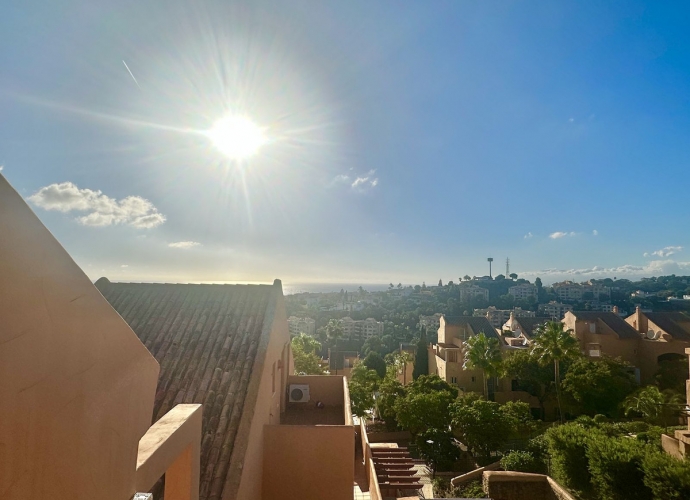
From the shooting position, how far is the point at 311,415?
524 inches

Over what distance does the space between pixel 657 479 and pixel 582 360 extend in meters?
27.1

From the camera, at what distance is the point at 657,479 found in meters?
14.0

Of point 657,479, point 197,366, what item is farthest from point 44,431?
point 657,479

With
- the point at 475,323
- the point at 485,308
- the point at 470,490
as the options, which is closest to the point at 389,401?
the point at 470,490

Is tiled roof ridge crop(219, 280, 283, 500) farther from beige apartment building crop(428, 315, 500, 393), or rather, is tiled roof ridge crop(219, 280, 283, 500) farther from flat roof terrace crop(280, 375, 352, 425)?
beige apartment building crop(428, 315, 500, 393)

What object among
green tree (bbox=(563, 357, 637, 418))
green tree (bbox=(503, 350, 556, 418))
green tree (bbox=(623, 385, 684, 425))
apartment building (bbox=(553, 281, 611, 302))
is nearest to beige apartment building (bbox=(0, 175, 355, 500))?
green tree (bbox=(623, 385, 684, 425))

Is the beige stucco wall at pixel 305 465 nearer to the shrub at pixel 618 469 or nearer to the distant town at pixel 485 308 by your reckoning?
the shrub at pixel 618 469

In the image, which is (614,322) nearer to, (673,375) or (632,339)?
(632,339)

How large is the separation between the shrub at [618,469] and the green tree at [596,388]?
2208cm

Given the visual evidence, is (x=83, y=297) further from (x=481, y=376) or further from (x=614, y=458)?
(x=481, y=376)

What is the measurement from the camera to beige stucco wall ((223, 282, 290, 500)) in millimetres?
7008

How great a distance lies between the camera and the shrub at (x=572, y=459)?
56.9ft

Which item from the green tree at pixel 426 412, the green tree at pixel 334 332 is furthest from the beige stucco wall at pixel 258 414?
the green tree at pixel 334 332

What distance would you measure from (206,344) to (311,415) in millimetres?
5779
